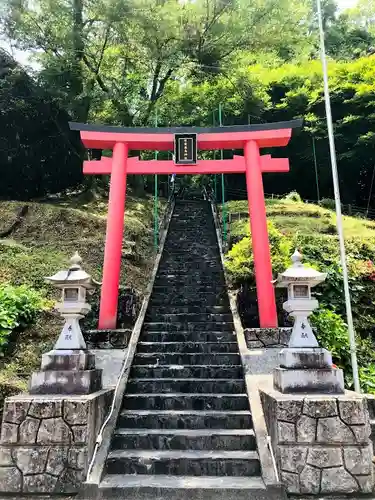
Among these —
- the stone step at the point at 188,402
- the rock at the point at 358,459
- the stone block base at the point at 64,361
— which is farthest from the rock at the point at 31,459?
the rock at the point at 358,459

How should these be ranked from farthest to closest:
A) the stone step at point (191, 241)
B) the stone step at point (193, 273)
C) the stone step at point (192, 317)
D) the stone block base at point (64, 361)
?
the stone step at point (191, 241)
the stone step at point (193, 273)
the stone step at point (192, 317)
the stone block base at point (64, 361)

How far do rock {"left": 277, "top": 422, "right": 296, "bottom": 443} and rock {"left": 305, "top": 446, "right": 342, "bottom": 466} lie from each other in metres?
0.21

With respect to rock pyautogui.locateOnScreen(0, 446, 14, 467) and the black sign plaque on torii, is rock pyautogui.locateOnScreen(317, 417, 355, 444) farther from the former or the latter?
the black sign plaque on torii

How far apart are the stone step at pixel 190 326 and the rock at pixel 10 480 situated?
3.67 m

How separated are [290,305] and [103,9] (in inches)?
538

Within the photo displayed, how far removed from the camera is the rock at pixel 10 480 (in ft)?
13.6

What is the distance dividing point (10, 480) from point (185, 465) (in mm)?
1753

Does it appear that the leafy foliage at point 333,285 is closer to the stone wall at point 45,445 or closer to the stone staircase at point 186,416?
the stone staircase at point 186,416

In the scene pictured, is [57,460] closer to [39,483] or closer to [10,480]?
[39,483]

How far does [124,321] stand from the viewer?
804 cm

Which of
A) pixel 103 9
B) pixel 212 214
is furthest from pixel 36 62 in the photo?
pixel 212 214

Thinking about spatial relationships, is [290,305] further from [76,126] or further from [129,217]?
[129,217]

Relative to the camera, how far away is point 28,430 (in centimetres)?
427

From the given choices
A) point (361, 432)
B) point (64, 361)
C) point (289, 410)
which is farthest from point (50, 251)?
point (361, 432)
